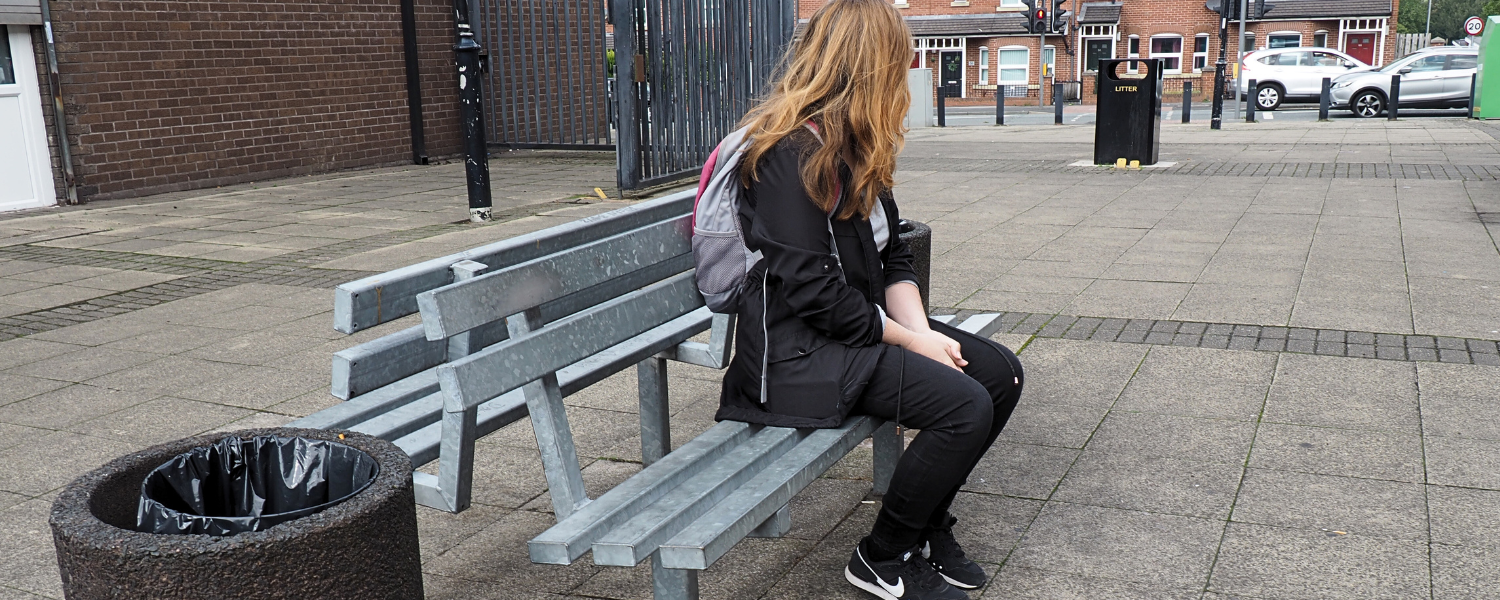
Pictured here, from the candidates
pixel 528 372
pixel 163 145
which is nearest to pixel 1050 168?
pixel 163 145

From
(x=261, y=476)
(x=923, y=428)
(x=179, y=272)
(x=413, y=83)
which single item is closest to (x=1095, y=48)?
(x=413, y=83)

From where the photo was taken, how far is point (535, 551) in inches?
93.9

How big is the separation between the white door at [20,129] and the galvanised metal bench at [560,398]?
9219 millimetres

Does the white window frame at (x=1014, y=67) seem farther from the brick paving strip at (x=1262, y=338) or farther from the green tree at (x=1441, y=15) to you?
the green tree at (x=1441, y=15)

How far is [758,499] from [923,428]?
522 mm

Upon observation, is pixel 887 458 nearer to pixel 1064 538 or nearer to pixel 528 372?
pixel 1064 538

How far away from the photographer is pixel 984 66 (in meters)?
45.5

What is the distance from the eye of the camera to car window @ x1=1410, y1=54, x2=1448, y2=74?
23.3 metres

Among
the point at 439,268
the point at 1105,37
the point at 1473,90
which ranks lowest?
the point at 1473,90

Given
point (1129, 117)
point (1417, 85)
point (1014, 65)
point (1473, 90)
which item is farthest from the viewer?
point (1014, 65)

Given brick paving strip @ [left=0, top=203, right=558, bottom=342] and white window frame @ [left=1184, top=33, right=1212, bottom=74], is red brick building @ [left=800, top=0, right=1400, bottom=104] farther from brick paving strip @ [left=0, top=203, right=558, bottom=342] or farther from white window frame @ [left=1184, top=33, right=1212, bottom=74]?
brick paving strip @ [left=0, top=203, right=558, bottom=342]

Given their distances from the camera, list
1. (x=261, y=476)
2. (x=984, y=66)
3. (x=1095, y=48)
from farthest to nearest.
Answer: (x=984, y=66)
(x=1095, y=48)
(x=261, y=476)

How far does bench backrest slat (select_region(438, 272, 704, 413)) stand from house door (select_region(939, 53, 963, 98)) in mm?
43946

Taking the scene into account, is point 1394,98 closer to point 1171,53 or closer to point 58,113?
point 58,113
